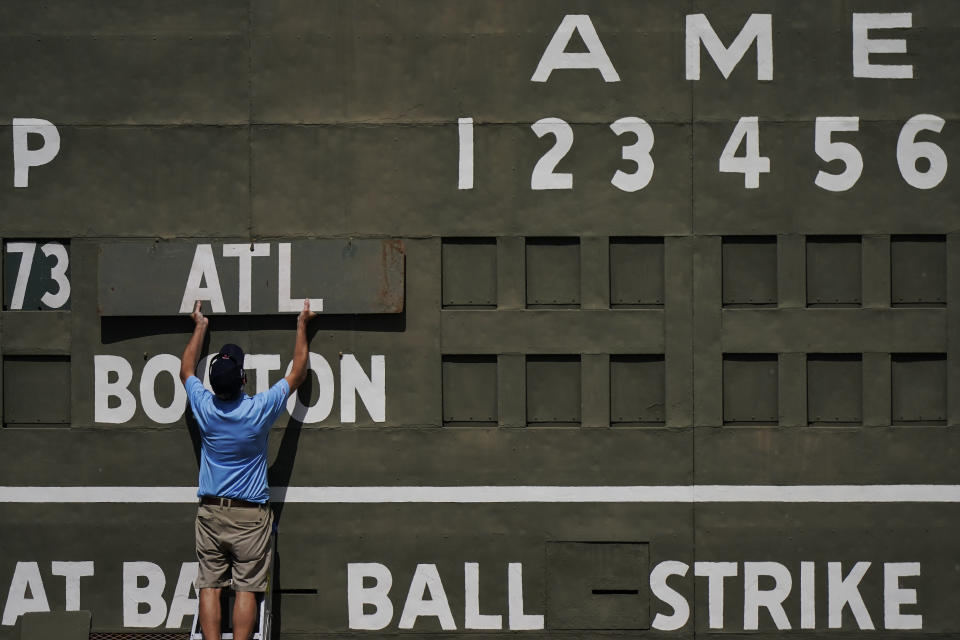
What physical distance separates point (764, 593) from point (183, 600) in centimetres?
375

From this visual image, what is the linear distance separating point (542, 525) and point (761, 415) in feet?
5.16

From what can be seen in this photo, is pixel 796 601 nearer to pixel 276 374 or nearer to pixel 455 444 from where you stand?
pixel 455 444

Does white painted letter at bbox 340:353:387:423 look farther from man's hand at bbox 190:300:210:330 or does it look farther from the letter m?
the letter m

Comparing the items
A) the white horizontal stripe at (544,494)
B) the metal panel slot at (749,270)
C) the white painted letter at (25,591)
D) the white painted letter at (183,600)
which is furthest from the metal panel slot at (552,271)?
the white painted letter at (25,591)

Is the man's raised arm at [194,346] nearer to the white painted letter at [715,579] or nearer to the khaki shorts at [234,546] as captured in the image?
the khaki shorts at [234,546]

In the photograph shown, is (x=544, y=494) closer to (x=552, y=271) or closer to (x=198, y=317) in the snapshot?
(x=552, y=271)

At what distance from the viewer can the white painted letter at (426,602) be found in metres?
6.52

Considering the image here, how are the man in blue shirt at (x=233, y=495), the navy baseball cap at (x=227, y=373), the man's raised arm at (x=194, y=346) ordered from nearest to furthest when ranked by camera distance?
the navy baseball cap at (x=227, y=373), the man in blue shirt at (x=233, y=495), the man's raised arm at (x=194, y=346)

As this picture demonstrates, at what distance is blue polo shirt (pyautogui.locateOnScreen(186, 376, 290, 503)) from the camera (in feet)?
20.2

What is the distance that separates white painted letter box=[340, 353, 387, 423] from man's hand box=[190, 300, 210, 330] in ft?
2.96

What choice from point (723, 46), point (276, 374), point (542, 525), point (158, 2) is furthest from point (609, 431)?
point (158, 2)

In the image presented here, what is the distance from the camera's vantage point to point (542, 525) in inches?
256

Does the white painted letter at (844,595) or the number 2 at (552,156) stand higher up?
the number 2 at (552,156)

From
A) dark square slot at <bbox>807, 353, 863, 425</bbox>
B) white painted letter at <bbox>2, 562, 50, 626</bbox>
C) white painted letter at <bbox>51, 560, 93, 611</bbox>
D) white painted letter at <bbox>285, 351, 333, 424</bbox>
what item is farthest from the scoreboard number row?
white painted letter at <bbox>2, 562, 50, 626</bbox>
